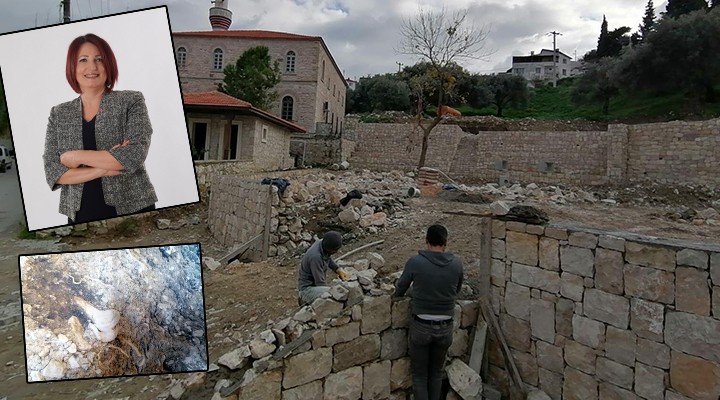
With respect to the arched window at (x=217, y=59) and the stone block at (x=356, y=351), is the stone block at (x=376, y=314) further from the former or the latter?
the arched window at (x=217, y=59)

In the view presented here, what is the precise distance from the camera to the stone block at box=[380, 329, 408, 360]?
4.07 m

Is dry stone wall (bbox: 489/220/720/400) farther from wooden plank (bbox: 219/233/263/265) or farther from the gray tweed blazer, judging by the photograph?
wooden plank (bbox: 219/233/263/265)

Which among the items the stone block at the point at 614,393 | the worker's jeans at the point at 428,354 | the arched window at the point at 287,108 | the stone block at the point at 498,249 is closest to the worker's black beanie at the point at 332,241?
the worker's jeans at the point at 428,354

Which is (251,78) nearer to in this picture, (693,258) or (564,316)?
(564,316)

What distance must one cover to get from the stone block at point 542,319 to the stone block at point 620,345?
0.49m

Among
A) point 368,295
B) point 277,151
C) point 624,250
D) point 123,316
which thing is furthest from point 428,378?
point 277,151

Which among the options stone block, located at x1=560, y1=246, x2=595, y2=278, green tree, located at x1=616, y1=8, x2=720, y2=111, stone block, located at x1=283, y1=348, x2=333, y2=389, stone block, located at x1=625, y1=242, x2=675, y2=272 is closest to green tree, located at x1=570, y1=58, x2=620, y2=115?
green tree, located at x1=616, y1=8, x2=720, y2=111

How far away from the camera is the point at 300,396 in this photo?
362 centimetres

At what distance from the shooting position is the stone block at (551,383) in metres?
3.93

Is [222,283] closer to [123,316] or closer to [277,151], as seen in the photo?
[123,316]

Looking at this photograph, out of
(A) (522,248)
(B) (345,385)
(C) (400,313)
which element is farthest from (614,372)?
(B) (345,385)

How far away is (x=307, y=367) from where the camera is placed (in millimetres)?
3629

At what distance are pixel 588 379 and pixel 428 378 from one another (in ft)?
4.94

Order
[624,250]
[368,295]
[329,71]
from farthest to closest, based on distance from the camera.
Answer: [329,71] → [368,295] → [624,250]
